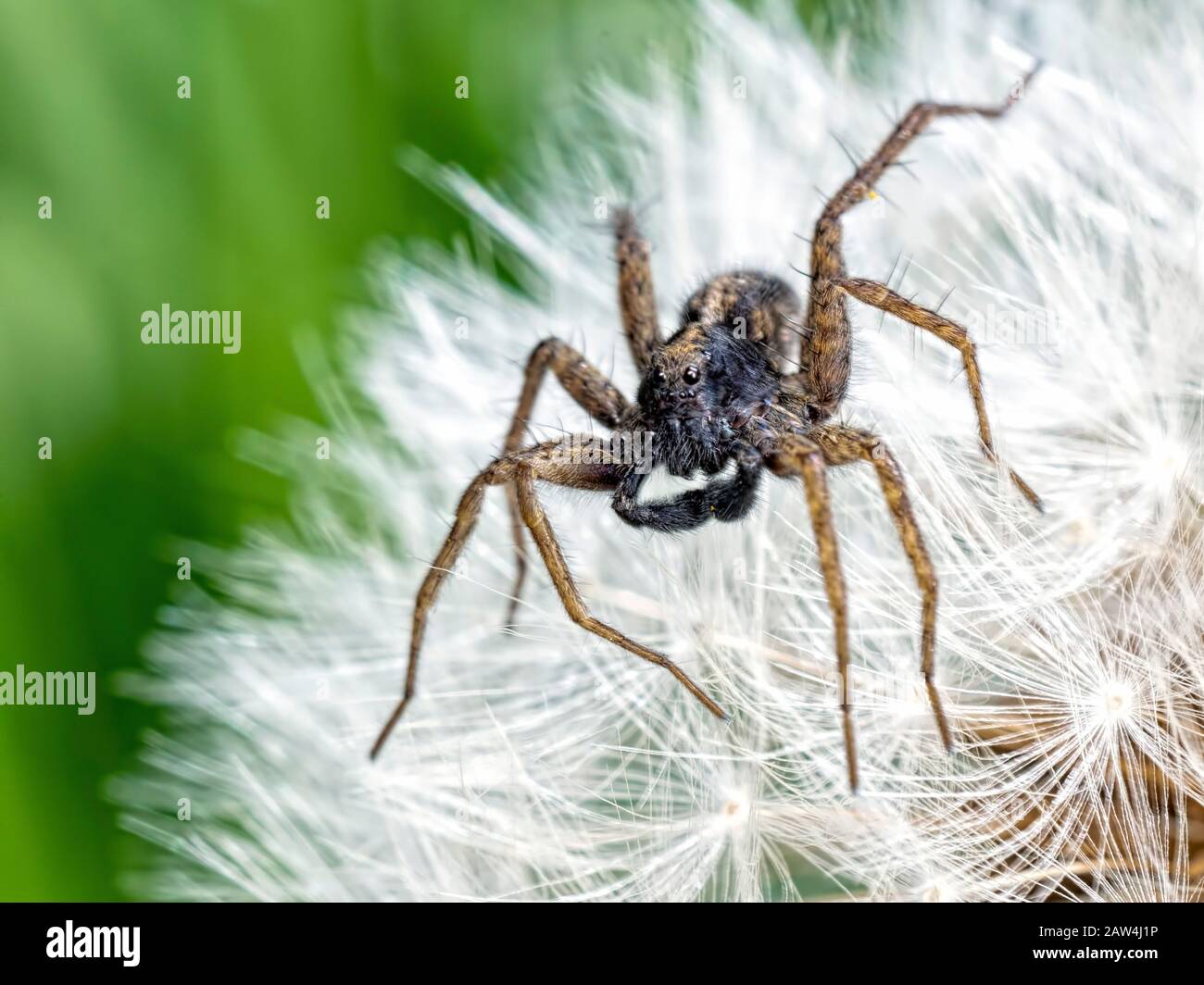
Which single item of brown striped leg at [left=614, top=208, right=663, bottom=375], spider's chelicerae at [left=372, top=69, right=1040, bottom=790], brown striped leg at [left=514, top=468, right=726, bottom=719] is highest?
brown striped leg at [left=614, top=208, right=663, bottom=375]

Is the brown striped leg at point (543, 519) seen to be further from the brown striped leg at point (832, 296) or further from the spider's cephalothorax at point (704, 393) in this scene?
the brown striped leg at point (832, 296)

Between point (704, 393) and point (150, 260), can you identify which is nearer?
point (704, 393)

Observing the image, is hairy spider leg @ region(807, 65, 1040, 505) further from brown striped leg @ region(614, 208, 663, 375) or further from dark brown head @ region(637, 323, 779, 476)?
brown striped leg @ region(614, 208, 663, 375)

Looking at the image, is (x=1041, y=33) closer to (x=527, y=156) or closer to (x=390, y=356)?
(x=527, y=156)

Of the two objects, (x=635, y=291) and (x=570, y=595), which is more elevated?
(x=635, y=291)

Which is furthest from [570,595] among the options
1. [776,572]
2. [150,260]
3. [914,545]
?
[150,260]

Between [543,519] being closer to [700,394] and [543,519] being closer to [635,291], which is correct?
[700,394]

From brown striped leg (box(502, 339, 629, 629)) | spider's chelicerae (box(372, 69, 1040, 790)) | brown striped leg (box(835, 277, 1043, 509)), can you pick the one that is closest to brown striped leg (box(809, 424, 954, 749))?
spider's chelicerae (box(372, 69, 1040, 790))
